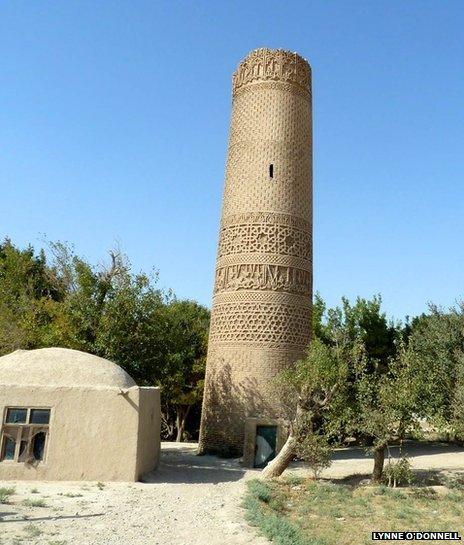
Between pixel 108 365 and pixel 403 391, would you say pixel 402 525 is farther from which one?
pixel 108 365

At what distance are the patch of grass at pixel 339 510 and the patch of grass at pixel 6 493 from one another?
12.3 feet

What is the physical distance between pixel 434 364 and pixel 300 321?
3878 millimetres

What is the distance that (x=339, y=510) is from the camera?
9133mm

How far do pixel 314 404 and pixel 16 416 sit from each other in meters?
6.06

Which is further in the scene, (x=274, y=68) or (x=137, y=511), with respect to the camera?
(x=274, y=68)

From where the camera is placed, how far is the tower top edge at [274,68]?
1705 cm

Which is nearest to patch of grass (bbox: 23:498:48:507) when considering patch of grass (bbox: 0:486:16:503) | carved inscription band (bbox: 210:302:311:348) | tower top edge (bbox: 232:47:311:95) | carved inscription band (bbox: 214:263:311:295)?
patch of grass (bbox: 0:486:16:503)

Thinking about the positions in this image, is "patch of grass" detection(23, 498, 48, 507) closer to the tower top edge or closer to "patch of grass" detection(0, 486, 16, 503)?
"patch of grass" detection(0, 486, 16, 503)

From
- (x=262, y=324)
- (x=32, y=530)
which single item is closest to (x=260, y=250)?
(x=262, y=324)

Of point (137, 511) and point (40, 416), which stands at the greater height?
point (40, 416)

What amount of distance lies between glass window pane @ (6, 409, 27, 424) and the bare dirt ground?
1.18 metres

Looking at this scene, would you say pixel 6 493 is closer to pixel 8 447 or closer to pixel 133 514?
pixel 8 447

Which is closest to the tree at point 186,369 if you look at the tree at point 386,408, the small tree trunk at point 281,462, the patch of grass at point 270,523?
the small tree trunk at point 281,462

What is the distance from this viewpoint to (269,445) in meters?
13.8
